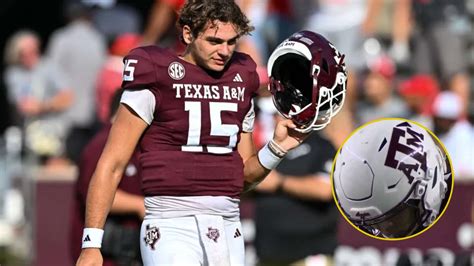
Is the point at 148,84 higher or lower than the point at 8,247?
higher

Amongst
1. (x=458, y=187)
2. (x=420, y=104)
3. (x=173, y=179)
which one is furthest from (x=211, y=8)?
(x=420, y=104)

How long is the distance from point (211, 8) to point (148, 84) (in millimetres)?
500

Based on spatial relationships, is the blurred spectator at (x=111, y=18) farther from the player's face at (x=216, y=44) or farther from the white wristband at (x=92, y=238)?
the white wristband at (x=92, y=238)

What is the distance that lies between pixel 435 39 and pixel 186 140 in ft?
25.1

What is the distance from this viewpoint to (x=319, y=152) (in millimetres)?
9242

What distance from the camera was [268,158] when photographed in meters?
6.27

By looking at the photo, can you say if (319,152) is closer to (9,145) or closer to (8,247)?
(8,247)

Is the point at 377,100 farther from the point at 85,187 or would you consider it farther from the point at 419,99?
the point at 85,187

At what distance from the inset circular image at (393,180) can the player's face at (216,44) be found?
2.82 feet

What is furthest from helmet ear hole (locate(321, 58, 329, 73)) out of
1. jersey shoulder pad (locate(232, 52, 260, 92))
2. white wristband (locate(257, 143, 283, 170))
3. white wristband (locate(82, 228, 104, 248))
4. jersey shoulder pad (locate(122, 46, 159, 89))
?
white wristband (locate(82, 228, 104, 248))

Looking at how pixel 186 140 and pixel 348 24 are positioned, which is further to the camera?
pixel 348 24

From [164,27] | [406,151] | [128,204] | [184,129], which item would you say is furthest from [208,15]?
[164,27]

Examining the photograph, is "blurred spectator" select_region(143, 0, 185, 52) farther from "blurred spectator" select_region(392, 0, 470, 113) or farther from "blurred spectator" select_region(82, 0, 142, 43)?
"blurred spectator" select_region(392, 0, 470, 113)

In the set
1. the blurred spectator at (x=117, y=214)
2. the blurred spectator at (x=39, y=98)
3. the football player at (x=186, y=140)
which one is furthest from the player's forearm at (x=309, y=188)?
the blurred spectator at (x=39, y=98)
